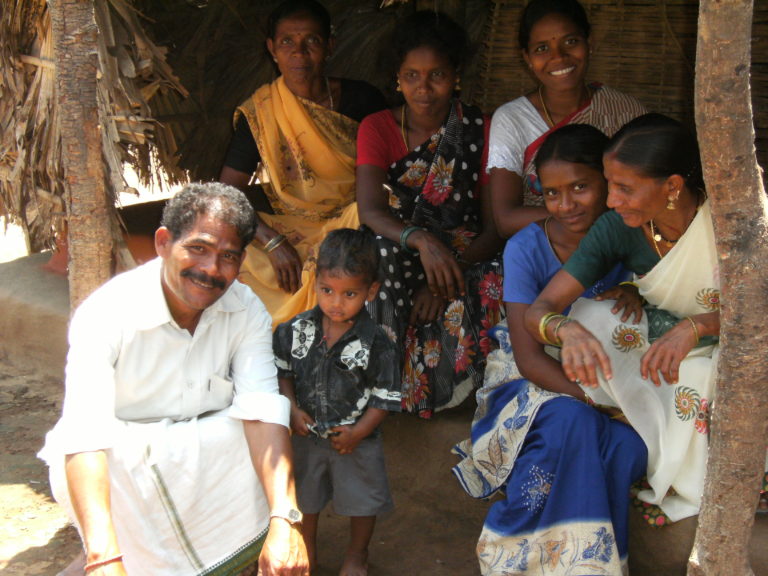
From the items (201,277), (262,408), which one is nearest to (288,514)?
(262,408)

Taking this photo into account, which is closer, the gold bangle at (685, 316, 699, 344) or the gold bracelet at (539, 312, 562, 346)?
the gold bangle at (685, 316, 699, 344)

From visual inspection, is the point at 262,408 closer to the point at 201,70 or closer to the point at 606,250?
the point at 606,250

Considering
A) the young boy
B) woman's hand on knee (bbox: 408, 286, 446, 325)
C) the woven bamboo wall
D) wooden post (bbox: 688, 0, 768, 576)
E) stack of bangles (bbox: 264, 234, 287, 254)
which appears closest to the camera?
wooden post (bbox: 688, 0, 768, 576)

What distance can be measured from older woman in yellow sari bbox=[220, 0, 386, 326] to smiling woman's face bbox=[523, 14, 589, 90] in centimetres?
94

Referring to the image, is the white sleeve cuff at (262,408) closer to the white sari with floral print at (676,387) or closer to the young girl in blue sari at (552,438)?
the young girl in blue sari at (552,438)

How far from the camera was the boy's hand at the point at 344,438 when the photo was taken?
2809 millimetres

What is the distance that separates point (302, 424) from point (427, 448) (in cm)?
76

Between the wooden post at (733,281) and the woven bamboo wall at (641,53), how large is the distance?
2.58 m

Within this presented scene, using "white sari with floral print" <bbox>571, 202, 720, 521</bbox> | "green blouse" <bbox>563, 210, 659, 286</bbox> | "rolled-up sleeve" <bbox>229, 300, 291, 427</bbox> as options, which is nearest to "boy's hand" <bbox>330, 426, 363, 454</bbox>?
"rolled-up sleeve" <bbox>229, 300, 291, 427</bbox>

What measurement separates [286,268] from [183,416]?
1.09 meters

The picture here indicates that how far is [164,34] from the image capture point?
4680 millimetres

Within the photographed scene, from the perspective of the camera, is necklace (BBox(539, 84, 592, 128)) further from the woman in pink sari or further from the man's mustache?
the man's mustache

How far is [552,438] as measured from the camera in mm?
2605

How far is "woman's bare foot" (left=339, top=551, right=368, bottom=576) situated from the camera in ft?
9.66
